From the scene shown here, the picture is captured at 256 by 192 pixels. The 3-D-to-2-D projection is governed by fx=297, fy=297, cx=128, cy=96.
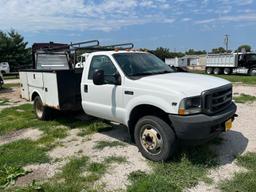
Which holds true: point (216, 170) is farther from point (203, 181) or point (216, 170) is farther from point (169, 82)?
point (169, 82)

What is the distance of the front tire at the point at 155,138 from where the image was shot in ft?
16.0

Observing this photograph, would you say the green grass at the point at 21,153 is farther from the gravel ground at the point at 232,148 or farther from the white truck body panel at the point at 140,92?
the gravel ground at the point at 232,148

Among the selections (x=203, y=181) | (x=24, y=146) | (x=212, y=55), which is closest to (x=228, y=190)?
(x=203, y=181)

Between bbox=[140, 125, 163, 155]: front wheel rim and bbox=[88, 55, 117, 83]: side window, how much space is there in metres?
1.26

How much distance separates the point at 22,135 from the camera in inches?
290

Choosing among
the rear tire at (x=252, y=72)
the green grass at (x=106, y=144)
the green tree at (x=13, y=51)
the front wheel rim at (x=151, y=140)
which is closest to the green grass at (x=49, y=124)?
the green grass at (x=106, y=144)

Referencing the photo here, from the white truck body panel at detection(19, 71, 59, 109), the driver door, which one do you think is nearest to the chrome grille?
the driver door

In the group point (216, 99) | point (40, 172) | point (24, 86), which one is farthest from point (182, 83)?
point (24, 86)

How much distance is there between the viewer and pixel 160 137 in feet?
16.4

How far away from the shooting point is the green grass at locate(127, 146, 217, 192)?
4.21 metres

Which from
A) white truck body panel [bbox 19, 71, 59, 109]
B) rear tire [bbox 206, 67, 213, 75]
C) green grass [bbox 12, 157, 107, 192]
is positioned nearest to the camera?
green grass [bbox 12, 157, 107, 192]

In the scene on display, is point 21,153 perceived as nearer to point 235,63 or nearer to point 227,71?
point 235,63

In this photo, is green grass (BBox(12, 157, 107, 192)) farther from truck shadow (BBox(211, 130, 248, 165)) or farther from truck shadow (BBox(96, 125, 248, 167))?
truck shadow (BBox(211, 130, 248, 165))

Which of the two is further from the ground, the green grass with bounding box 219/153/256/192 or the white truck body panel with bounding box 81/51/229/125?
the white truck body panel with bounding box 81/51/229/125
